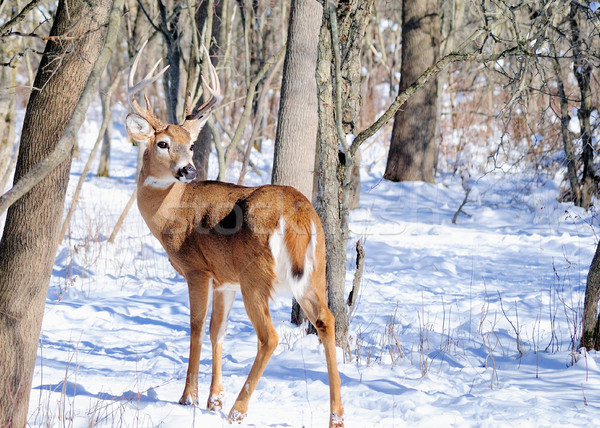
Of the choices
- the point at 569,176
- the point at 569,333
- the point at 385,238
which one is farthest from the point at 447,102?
the point at 569,333

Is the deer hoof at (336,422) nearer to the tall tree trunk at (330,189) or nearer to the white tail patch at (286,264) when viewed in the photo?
the white tail patch at (286,264)

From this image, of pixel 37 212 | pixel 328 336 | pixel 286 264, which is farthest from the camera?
pixel 286 264

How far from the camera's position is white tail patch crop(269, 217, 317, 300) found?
3854mm

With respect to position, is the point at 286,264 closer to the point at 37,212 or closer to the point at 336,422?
the point at 336,422

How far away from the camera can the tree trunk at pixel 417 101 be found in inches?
504

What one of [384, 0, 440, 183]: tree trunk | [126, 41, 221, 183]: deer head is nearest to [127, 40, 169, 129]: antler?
[126, 41, 221, 183]: deer head

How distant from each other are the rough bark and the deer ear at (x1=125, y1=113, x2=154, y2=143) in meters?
1.84

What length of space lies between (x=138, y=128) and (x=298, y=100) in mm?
2085

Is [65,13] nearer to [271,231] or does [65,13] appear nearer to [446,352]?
[271,231]

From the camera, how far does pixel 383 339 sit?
502 cm

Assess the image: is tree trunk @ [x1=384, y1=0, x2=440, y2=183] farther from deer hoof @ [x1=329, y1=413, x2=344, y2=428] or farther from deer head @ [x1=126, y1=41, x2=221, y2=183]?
deer hoof @ [x1=329, y1=413, x2=344, y2=428]

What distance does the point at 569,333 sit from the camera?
17.8ft

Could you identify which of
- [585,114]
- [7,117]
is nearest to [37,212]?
[7,117]

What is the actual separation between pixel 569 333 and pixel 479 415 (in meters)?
2.09
